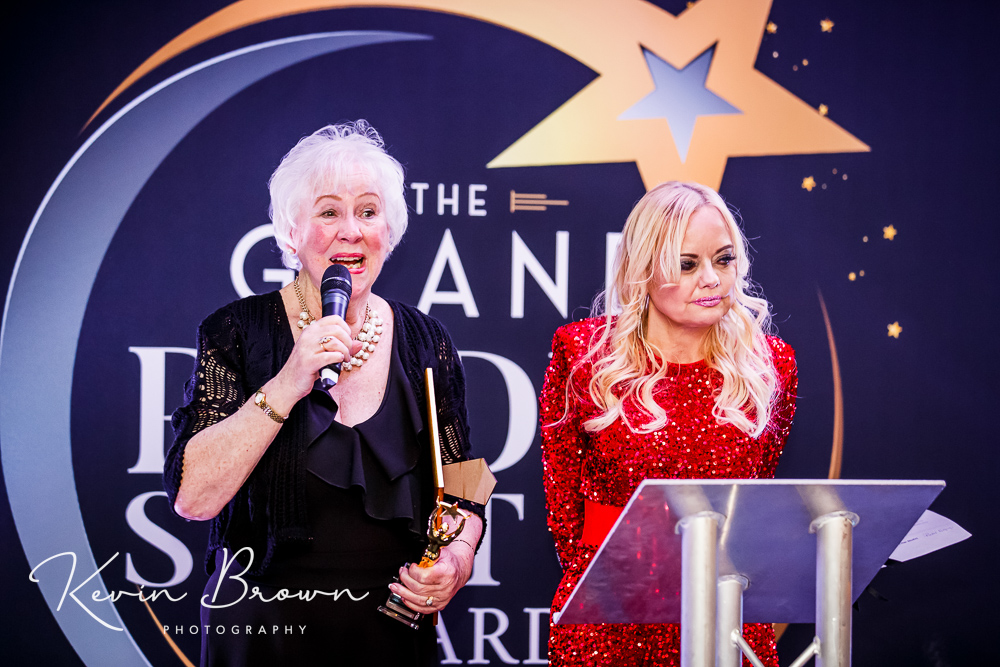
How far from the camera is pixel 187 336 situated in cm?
Answer: 288

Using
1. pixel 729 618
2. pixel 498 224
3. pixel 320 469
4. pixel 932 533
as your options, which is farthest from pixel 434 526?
pixel 498 224

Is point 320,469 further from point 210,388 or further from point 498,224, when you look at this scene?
point 498,224

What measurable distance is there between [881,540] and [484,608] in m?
1.93

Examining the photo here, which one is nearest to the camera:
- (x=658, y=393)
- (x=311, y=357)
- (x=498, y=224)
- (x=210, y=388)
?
(x=311, y=357)

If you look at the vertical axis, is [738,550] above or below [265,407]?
below

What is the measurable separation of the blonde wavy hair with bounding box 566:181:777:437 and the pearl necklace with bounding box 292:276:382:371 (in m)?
0.49

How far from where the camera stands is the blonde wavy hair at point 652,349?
75.7 inches

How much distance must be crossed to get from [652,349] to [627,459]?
0.29 metres

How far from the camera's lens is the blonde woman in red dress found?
1.88 m

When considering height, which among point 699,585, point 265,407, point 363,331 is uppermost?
point 363,331

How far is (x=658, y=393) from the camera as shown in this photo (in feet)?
6.44

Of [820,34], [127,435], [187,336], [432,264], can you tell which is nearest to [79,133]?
[187,336]

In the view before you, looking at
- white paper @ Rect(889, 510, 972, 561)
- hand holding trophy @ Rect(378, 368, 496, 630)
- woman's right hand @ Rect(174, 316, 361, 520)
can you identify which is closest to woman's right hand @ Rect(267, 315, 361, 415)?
woman's right hand @ Rect(174, 316, 361, 520)

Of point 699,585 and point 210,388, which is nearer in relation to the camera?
point 699,585
